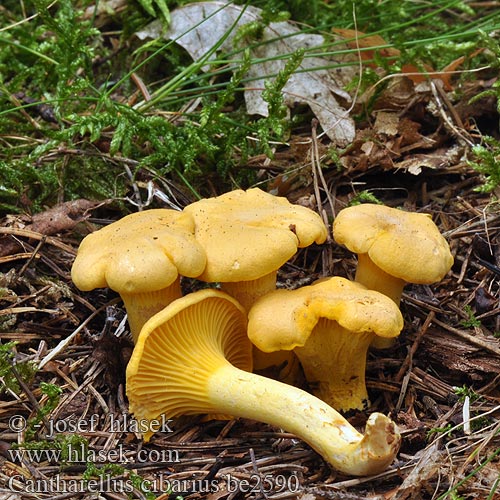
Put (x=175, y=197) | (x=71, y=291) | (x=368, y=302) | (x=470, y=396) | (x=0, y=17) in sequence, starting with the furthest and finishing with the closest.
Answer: (x=0, y=17) → (x=175, y=197) → (x=71, y=291) → (x=470, y=396) → (x=368, y=302)

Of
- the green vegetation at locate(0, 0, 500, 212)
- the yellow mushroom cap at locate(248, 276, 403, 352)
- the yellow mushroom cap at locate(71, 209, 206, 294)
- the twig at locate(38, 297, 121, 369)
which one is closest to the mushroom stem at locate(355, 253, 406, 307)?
the yellow mushroom cap at locate(248, 276, 403, 352)

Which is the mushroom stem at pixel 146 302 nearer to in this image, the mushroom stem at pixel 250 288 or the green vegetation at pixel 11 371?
the mushroom stem at pixel 250 288

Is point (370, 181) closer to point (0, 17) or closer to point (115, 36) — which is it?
point (115, 36)

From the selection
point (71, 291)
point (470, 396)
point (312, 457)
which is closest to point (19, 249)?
point (71, 291)

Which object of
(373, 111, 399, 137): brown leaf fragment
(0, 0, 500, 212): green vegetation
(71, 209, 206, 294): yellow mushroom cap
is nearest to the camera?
(71, 209, 206, 294): yellow mushroom cap

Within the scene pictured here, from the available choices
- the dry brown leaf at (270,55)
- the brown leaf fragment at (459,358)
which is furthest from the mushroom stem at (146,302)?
the dry brown leaf at (270,55)

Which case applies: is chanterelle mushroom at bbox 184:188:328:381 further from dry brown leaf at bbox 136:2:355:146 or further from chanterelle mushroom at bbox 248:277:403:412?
dry brown leaf at bbox 136:2:355:146

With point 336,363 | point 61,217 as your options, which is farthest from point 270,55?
point 336,363
